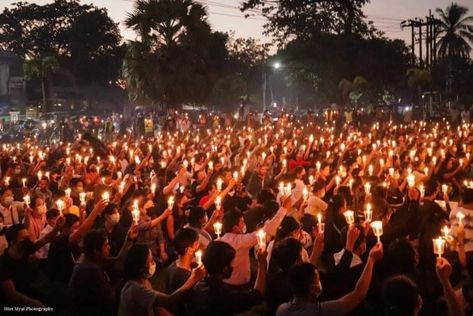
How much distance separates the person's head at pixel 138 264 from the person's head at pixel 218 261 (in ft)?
1.51

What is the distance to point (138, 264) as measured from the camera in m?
4.67

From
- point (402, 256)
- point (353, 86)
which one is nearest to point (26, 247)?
point (402, 256)

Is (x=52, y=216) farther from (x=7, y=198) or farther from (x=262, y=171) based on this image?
(x=262, y=171)

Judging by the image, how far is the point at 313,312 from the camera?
12.9 feet

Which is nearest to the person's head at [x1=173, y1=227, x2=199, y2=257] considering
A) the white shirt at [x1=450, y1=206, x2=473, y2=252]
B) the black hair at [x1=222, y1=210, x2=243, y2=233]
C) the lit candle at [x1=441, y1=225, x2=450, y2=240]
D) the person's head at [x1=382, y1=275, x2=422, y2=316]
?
the black hair at [x1=222, y1=210, x2=243, y2=233]

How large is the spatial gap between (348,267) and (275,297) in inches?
37.9

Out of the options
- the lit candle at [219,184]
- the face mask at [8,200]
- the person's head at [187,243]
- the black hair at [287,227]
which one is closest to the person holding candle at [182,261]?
the person's head at [187,243]

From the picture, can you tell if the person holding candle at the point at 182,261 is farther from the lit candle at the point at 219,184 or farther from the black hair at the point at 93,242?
the lit candle at the point at 219,184

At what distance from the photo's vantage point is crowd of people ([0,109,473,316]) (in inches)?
176

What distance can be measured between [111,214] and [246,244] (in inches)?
83.4

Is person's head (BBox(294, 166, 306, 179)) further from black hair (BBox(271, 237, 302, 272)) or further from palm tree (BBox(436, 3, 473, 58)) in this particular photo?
palm tree (BBox(436, 3, 473, 58))

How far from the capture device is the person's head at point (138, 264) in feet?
15.3

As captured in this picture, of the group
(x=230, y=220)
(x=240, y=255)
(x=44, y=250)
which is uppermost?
(x=230, y=220)

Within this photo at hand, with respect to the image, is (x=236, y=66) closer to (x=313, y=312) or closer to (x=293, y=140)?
(x=293, y=140)
